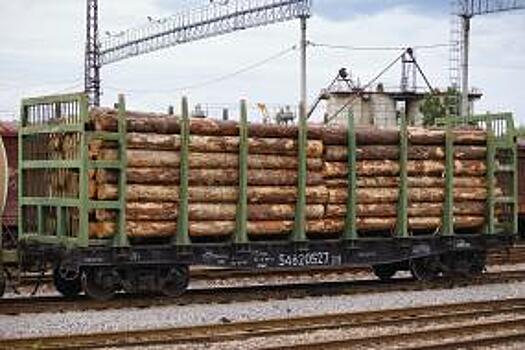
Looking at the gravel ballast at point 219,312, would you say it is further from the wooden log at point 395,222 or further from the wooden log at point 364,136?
the wooden log at point 364,136

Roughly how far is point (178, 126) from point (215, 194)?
126cm

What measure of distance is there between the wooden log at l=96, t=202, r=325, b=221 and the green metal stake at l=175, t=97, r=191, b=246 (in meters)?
0.12

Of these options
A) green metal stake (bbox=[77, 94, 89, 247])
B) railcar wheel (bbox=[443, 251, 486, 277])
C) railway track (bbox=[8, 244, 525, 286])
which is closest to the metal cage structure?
green metal stake (bbox=[77, 94, 89, 247])

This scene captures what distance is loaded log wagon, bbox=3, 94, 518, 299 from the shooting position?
47.3ft

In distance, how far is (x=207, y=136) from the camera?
50.3ft

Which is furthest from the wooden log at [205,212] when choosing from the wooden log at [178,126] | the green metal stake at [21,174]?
the green metal stake at [21,174]

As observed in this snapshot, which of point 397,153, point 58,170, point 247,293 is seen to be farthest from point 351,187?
point 58,170

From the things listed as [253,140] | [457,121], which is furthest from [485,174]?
[253,140]

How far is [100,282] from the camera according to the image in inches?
576

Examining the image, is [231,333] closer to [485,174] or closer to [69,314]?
[69,314]

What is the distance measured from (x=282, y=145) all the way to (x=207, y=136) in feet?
4.70

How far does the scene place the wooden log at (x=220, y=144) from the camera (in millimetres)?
14625

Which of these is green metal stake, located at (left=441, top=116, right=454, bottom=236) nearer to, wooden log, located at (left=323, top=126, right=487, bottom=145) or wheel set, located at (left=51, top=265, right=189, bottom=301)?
wooden log, located at (left=323, top=126, right=487, bottom=145)

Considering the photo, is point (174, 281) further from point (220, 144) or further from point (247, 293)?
point (220, 144)
